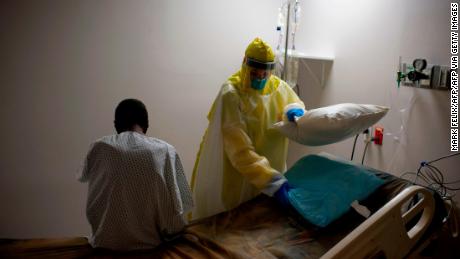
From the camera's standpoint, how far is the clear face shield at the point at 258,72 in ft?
5.66

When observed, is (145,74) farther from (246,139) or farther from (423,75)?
(423,75)

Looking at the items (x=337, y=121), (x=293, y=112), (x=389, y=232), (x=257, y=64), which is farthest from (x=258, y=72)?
(x=389, y=232)

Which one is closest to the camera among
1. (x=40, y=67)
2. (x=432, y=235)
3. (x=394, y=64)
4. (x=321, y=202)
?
(x=432, y=235)

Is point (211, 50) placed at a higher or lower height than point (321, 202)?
higher

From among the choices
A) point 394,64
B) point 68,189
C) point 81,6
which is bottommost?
point 68,189

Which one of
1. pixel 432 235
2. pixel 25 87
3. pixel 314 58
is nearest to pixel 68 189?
pixel 25 87

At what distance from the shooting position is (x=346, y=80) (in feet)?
7.77

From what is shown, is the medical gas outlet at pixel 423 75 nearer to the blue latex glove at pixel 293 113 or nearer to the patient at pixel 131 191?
the blue latex glove at pixel 293 113

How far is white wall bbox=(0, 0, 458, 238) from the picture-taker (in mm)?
1941

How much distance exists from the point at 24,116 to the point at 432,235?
2.32 metres

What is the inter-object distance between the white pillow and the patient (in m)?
0.65

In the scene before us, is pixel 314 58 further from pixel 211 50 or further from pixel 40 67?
pixel 40 67

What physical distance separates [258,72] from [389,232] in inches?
38.3

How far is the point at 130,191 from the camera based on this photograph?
1367mm
